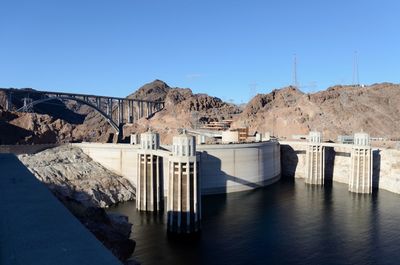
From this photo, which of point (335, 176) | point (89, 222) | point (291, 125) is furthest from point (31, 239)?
point (291, 125)

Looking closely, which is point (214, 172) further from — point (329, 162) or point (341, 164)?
point (329, 162)

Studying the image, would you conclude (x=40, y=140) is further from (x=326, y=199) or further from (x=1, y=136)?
(x=326, y=199)

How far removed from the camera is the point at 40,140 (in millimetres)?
81938

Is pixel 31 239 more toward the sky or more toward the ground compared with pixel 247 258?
more toward the sky

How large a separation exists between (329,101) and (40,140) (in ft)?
245

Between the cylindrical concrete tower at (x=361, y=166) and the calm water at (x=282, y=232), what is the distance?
3779 mm

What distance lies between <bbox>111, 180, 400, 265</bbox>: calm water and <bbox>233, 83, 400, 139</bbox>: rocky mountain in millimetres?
38337

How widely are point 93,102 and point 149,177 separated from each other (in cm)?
9349

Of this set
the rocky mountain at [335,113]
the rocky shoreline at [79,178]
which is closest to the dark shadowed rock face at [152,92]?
the rocky mountain at [335,113]

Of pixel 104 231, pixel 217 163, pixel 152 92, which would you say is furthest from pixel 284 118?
pixel 152 92

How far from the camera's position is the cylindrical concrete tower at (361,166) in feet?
205

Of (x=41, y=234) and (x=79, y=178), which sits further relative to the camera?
(x=79, y=178)

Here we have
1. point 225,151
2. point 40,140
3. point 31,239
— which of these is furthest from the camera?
point 40,140

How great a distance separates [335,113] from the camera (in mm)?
98562
